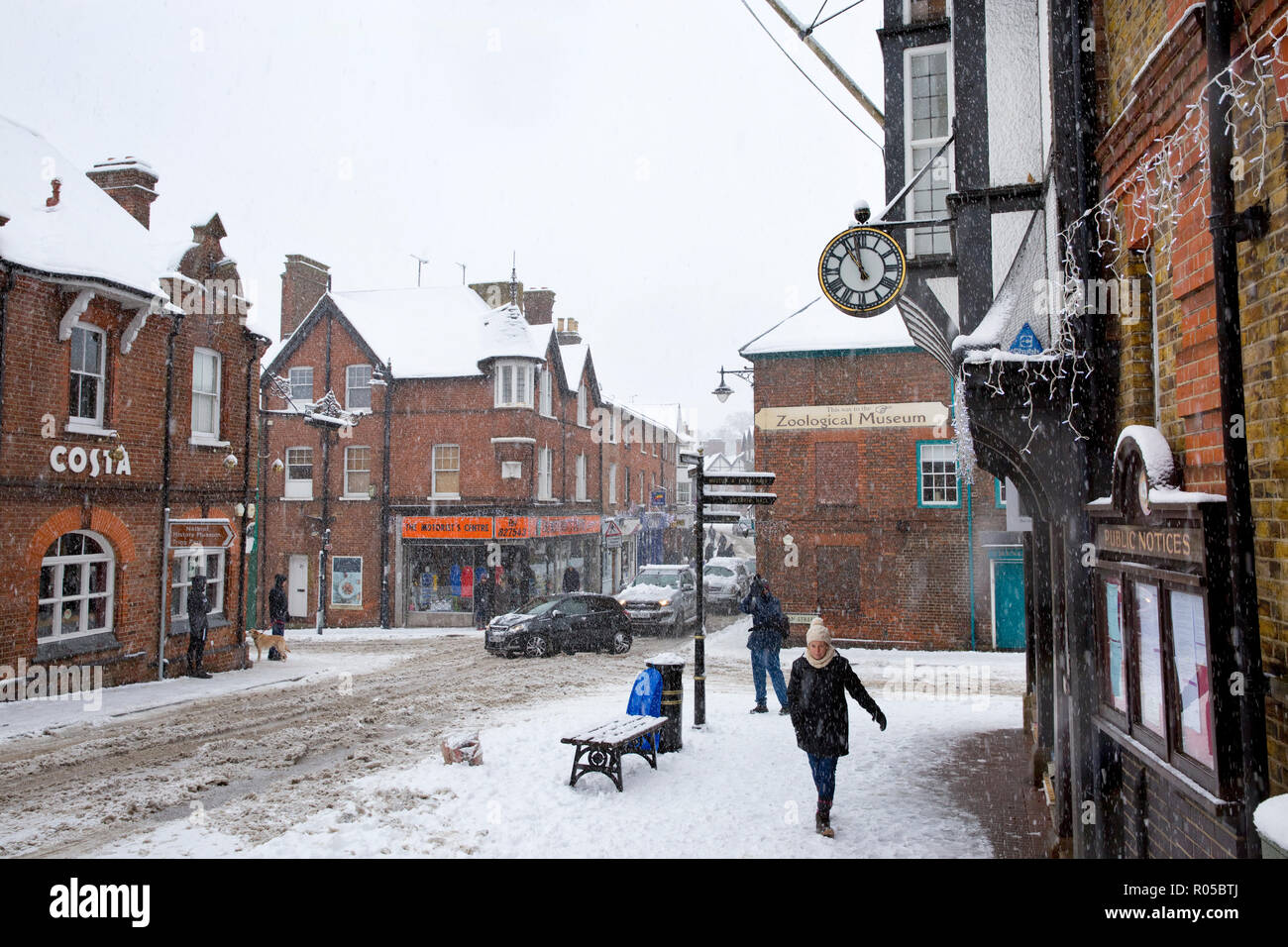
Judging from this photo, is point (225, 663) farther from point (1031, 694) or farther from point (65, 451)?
point (1031, 694)

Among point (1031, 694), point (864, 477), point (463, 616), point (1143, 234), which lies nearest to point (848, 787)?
point (1031, 694)

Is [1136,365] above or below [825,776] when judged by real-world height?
above

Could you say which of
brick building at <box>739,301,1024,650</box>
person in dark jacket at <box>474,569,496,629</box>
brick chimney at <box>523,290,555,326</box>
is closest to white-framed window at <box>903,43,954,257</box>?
brick building at <box>739,301,1024,650</box>

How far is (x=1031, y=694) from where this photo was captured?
1007cm

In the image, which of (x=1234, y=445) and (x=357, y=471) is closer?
(x=1234, y=445)

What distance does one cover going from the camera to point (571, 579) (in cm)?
2988

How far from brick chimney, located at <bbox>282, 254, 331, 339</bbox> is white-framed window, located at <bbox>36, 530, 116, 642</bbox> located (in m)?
16.5

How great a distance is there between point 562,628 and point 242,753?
9.81 metres

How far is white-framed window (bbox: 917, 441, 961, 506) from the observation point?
20.4 m

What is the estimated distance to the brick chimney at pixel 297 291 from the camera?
30.0 m

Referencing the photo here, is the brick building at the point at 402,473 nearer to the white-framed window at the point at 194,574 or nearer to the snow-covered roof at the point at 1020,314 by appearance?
the white-framed window at the point at 194,574

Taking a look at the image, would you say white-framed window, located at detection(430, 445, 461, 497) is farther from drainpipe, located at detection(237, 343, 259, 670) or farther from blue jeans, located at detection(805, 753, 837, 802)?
blue jeans, located at detection(805, 753, 837, 802)

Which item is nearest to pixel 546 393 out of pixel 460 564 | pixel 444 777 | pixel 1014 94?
pixel 460 564

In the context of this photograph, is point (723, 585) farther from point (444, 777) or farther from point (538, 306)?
point (444, 777)
